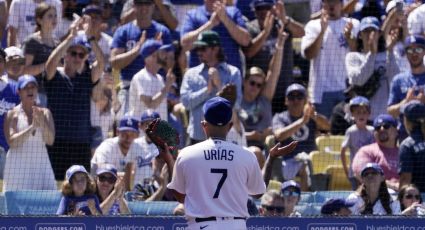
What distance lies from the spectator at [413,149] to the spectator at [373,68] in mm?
1049

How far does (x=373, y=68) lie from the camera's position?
12.5 meters

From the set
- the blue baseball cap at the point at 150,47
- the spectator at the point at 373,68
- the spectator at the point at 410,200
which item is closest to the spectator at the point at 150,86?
the blue baseball cap at the point at 150,47

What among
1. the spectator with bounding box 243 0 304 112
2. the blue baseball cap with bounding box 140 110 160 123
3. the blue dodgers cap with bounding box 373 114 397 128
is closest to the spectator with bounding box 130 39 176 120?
the blue baseball cap with bounding box 140 110 160 123

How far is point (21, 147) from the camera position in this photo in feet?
36.0

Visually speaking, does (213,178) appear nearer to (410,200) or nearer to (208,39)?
(410,200)

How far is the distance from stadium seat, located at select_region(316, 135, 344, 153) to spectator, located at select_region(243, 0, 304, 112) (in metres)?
0.58

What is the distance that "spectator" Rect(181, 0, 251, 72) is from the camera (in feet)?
40.2

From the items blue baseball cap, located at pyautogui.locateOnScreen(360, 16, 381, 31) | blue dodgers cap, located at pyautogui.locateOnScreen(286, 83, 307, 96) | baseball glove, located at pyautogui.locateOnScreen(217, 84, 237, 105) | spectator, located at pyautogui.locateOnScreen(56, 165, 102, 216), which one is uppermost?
blue baseball cap, located at pyautogui.locateOnScreen(360, 16, 381, 31)

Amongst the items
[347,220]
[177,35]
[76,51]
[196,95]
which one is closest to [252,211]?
[347,220]

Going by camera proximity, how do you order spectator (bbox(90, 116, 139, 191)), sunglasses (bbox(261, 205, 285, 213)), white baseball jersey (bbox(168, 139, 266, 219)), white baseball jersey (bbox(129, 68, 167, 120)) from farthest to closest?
1. white baseball jersey (bbox(129, 68, 167, 120))
2. spectator (bbox(90, 116, 139, 191))
3. sunglasses (bbox(261, 205, 285, 213))
4. white baseball jersey (bbox(168, 139, 266, 219))

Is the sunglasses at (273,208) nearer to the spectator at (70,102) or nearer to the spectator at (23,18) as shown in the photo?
the spectator at (70,102)

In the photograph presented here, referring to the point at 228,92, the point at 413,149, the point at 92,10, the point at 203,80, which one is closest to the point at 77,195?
the point at 228,92

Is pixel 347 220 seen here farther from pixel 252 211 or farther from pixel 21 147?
pixel 21 147

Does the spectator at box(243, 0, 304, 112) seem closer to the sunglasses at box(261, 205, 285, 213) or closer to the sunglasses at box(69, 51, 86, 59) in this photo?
the sunglasses at box(69, 51, 86, 59)
